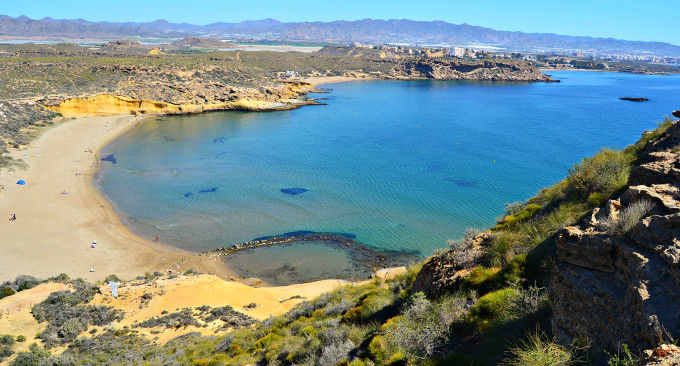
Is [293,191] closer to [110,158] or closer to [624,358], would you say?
[110,158]

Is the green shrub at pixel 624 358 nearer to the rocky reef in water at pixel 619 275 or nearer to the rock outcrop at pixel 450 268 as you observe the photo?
the rocky reef in water at pixel 619 275

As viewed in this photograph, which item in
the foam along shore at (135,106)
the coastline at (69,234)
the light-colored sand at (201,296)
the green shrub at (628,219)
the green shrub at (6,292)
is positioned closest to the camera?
the green shrub at (628,219)

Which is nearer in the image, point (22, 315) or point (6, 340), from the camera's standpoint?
point (6, 340)

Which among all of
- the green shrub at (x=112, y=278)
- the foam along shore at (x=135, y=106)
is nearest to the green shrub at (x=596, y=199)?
the green shrub at (x=112, y=278)

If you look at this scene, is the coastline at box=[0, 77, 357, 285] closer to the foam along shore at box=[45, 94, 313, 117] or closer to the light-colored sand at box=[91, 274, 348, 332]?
the light-colored sand at box=[91, 274, 348, 332]

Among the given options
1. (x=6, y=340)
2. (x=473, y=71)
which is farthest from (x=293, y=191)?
(x=473, y=71)

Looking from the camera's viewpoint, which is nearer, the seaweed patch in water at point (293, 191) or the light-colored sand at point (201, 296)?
the light-colored sand at point (201, 296)
